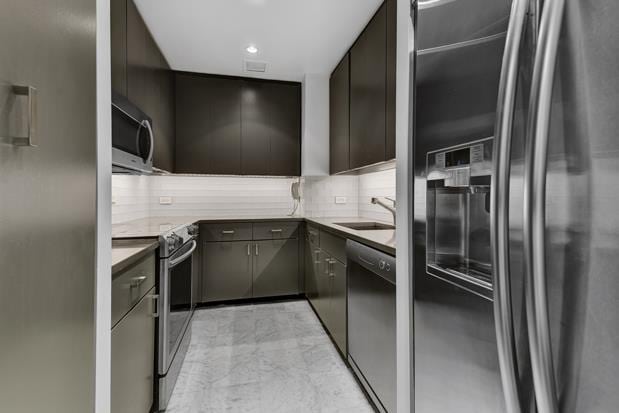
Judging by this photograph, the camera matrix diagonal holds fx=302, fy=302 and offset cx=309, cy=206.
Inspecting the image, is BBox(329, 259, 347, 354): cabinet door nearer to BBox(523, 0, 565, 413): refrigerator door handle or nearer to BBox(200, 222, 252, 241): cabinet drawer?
BBox(200, 222, 252, 241): cabinet drawer

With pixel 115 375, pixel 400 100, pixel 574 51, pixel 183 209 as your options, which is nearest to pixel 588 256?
pixel 574 51

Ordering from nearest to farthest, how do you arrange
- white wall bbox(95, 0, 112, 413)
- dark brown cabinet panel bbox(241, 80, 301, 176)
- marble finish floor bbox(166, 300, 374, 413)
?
white wall bbox(95, 0, 112, 413)
marble finish floor bbox(166, 300, 374, 413)
dark brown cabinet panel bbox(241, 80, 301, 176)

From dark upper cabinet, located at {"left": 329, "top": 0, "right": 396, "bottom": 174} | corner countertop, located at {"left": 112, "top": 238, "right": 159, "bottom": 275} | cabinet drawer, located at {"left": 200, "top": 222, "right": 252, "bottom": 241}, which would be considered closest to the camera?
corner countertop, located at {"left": 112, "top": 238, "right": 159, "bottom": 275}

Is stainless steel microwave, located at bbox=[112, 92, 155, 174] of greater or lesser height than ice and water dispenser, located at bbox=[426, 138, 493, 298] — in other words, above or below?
above

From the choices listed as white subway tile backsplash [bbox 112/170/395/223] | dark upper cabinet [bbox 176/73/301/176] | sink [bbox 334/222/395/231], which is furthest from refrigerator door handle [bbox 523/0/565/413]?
dark upper cabinet [bbox 176/73/301/176]

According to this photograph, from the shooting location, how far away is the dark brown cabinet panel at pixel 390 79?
188cm

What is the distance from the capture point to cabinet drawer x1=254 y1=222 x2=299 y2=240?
326cm

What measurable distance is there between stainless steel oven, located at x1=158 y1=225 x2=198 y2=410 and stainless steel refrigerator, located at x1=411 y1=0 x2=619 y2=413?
139cm

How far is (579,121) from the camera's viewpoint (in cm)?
48

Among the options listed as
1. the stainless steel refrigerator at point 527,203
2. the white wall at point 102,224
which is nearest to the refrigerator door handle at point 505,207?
the stainless steel refrigerator at point 527,203

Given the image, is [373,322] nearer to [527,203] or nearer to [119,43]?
[527,203]

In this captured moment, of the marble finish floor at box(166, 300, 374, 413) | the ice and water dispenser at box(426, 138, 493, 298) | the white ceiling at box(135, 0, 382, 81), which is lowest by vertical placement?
the marble finish floor at box(166, 300, 374, 413)

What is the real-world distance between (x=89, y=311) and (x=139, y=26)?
7.38ft

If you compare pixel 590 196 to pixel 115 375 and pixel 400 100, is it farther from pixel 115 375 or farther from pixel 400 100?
pixel 115 375
